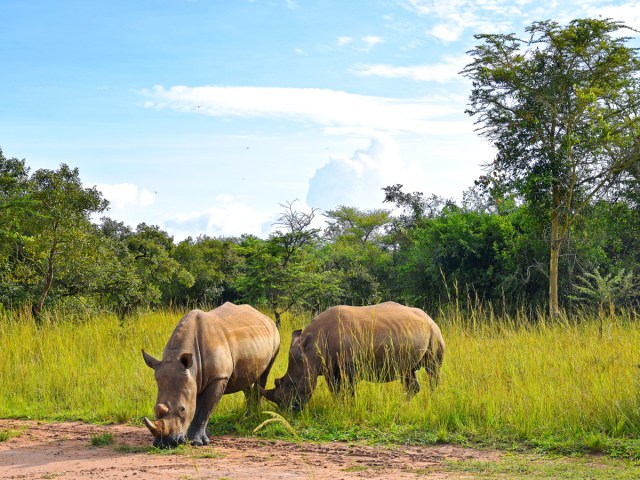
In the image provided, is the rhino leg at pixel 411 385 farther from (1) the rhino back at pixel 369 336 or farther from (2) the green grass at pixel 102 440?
(2) the green grass at pixel 102 440

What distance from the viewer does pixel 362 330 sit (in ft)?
29.5

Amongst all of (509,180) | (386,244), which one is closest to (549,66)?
(509,180)

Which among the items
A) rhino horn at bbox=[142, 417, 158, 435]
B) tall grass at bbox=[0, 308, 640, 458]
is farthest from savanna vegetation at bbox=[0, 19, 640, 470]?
rhino horn at bbox=[142, 417, 158, 435]

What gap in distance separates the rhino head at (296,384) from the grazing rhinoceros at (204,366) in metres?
0.29

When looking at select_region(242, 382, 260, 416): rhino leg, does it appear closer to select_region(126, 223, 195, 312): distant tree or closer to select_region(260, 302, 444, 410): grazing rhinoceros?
select_region(260, 302, 444, 410): grazing rhinoceros

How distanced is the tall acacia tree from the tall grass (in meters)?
7.85

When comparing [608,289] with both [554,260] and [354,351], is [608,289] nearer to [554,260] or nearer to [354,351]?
[554,260]

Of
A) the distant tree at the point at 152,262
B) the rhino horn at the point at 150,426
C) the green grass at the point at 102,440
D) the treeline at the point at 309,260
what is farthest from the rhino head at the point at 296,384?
the distant tree at the point at 152,262

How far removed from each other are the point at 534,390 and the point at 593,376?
0.77 meters

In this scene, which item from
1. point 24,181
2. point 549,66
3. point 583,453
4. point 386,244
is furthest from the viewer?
point 386,244

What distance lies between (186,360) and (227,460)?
1.03 meters

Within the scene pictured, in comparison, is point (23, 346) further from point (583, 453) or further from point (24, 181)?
point (583, 453)

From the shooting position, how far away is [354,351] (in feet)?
28.6

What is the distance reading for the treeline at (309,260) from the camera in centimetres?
1503
